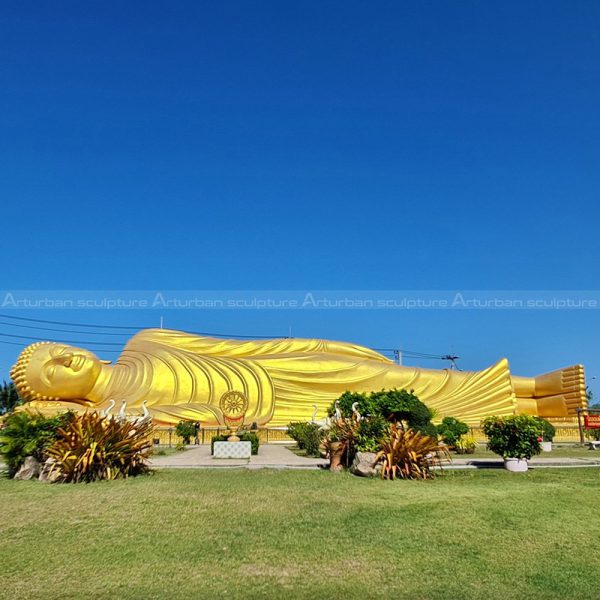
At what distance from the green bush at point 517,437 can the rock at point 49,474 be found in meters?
7.56

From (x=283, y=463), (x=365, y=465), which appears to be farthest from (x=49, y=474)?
(x=365, y=465)

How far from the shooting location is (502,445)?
33.6 feet

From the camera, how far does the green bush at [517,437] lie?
393 inches

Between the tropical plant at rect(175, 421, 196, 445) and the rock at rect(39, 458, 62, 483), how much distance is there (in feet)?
26.1

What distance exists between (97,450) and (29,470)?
138 cm

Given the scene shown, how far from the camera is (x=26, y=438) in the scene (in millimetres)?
9023

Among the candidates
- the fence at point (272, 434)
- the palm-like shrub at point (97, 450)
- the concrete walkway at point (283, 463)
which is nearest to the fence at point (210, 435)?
the fence at point (272, 434)

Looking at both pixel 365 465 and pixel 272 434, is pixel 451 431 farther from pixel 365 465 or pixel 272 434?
pixel 365 465

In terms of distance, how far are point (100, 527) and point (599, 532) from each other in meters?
4.60

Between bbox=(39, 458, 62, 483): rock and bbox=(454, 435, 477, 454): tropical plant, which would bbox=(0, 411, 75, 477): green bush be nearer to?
bbox=(39, 458, 62, 483): rock

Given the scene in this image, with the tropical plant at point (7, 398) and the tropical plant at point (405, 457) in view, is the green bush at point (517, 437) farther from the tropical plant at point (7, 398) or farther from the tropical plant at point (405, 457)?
the tropical plant at point (7, 398)

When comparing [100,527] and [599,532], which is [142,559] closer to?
[100,527]

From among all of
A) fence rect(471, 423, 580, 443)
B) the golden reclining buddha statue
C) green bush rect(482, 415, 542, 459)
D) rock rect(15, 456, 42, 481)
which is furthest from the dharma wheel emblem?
fence rect(471, 423, 580, 443)

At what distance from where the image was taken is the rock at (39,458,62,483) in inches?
324
